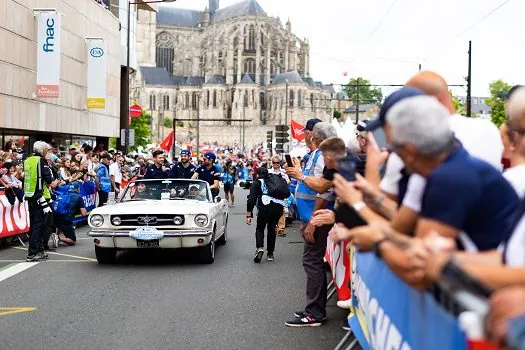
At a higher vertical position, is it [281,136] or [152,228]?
[281,136]

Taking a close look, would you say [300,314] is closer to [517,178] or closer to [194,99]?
[517,178]

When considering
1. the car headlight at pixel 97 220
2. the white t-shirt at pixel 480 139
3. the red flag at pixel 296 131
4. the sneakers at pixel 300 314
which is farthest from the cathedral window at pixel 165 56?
the white t-shirt at pixel 480 139

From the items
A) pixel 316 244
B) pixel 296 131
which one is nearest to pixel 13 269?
pixel 316 244

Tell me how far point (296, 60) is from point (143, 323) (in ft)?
441

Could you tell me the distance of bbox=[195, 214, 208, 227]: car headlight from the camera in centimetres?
1182

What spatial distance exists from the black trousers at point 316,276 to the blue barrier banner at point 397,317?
83.3 inches

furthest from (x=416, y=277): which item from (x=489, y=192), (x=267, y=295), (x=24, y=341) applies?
(x=267, y=295)

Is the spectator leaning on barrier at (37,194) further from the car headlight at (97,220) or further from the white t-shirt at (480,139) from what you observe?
the white t-shirt at (480,139)

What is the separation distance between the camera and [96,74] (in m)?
35.1

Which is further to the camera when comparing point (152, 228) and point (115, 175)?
point (115, 175)

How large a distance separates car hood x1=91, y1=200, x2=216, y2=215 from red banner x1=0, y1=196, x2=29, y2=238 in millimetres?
2769

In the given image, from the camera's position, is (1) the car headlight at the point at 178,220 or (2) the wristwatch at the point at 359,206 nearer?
(2) the wristwatch at the point at 359,206

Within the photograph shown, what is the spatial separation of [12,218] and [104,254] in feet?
11.5

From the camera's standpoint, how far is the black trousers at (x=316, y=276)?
307 inches
